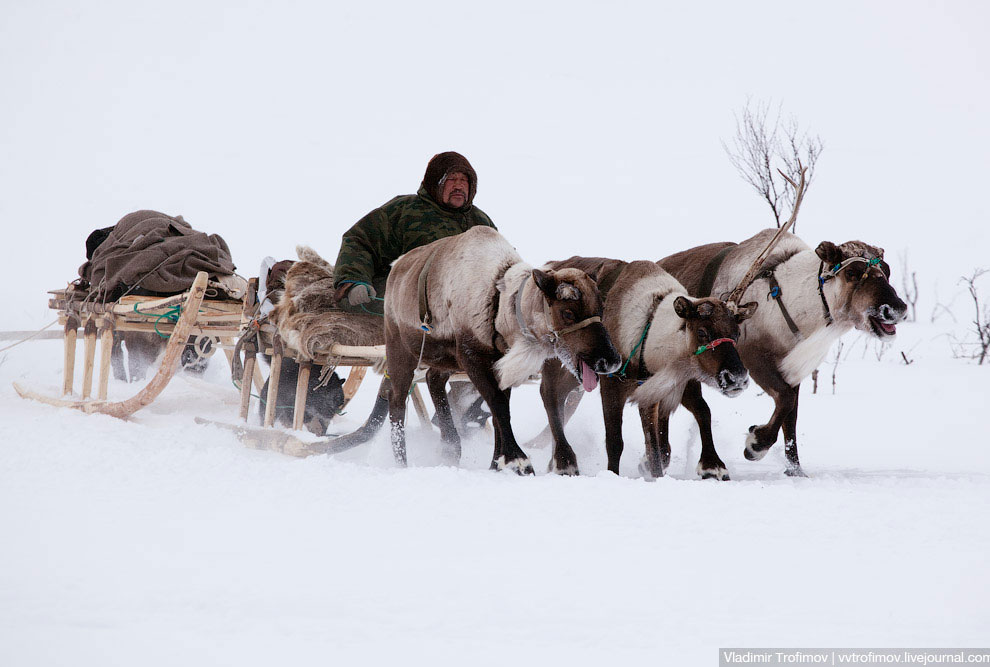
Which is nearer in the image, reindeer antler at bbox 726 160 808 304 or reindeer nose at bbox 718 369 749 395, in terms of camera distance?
reindeer nose at bbox 718 369 749 395

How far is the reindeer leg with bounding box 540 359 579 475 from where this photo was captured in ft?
15.2

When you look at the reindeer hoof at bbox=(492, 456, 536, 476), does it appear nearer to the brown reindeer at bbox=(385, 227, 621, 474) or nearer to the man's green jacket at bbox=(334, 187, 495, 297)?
the brown reindeer at bbox=(385, 227, 621, 474)

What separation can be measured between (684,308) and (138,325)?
5.60m

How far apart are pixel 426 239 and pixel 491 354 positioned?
177 cm

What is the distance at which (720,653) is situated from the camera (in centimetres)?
212

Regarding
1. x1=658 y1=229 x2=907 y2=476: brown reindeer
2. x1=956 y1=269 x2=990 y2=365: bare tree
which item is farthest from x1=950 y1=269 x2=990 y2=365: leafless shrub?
x1=658 y1=229 x2=907 y2=476: brown reindeer

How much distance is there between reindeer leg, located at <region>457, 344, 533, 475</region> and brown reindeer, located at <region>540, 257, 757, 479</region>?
0.88 feet

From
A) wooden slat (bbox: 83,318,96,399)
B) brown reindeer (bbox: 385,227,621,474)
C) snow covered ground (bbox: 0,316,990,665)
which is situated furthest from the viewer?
wooden slat (bbox: 83,318,96,399)

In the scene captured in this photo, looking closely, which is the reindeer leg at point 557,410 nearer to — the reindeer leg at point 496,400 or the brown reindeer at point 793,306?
the reindeer leg at point 496,400

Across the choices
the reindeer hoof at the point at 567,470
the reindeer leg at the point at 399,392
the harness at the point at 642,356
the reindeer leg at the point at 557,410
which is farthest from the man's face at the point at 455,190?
the reindeer hoof at the point at 567,470

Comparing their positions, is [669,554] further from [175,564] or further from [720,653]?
[175,564]

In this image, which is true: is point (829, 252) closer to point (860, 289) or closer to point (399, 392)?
point (860, 289)

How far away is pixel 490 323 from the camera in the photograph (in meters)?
4.68

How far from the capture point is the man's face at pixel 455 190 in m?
6.10
